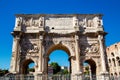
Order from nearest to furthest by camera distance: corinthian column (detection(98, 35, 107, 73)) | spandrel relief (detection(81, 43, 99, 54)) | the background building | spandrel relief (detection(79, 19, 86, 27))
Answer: corinthian column (detection(98, 35, 107, 73)) < spandrel relief (detection(81, 43, 99, 54)) < spandrel relief (detection(79, 19, 86, 27)) < the background building

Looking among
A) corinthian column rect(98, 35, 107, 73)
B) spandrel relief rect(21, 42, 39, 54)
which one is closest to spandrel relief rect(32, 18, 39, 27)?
spandrel relief rect(21, 42, 39, 54)

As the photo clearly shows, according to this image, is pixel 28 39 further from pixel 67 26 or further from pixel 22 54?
pixel 67 26

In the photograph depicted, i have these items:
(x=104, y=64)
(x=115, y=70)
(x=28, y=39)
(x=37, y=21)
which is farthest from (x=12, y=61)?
(x=115, y=70)

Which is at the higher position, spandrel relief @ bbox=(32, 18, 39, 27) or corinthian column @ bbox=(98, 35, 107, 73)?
spandrel relief @ bbox=(32, 18, 39, 27)

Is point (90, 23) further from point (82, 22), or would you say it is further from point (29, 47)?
point (29, 47)

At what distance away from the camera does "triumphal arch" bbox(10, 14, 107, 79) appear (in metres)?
16.7

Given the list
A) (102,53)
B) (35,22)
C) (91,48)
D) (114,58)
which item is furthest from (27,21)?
(114,58)

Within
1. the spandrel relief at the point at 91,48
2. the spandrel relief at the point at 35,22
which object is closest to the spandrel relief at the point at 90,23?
the spandrel relief at the point at 91,48

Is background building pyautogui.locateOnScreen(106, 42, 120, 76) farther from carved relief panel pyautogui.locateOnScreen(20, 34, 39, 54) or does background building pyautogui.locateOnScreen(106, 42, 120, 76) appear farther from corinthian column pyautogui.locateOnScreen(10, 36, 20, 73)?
corinthian column pyautogui.locateOnScreen(10, 36, 20, 73)

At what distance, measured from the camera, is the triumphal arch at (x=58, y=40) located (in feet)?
54.9

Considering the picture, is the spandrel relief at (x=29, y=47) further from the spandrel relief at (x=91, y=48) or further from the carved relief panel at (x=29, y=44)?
the spandrel relief at (x=91, y=48)

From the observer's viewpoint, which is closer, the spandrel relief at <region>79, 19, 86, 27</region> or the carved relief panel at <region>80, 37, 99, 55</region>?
the carved relief panel at <region>80, 37, 99, 55</region>

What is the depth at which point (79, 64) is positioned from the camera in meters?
16.3

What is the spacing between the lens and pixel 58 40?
17.5 metres
